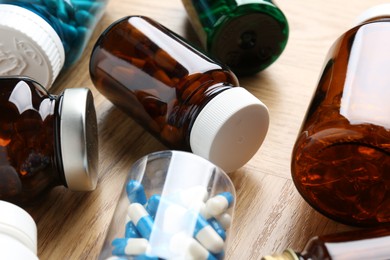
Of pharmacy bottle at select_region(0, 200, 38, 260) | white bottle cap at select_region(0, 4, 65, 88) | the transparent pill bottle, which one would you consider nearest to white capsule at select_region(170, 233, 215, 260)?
the transparent pill bottle

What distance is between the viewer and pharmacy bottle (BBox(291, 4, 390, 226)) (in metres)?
0.66

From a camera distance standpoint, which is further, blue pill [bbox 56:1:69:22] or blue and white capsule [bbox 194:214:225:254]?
blue pill [bbox 56:1:69:22]

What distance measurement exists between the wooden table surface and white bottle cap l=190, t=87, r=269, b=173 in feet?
0.19

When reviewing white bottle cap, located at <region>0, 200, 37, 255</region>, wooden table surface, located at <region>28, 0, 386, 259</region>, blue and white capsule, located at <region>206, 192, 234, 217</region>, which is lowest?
wooden table surface, located at <region>28, 0, 386, 259</region>

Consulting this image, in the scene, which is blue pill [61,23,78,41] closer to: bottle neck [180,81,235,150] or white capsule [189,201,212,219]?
bottle neck [180,81,235,150]

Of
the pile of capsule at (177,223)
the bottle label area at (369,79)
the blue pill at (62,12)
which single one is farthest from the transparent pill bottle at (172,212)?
the blue pill at (62,12)

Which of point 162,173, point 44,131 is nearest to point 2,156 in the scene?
point 44,131

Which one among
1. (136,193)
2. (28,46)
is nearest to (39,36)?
(28,46)

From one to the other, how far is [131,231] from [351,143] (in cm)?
22

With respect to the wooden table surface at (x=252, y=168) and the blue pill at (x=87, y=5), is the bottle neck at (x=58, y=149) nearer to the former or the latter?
the wooden table surface at (x=252, y=168)

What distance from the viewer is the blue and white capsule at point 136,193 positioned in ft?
2.19

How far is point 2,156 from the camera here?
26.7 inches

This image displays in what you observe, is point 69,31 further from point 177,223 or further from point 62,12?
point 177,223

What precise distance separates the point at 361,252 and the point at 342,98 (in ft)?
0.50
